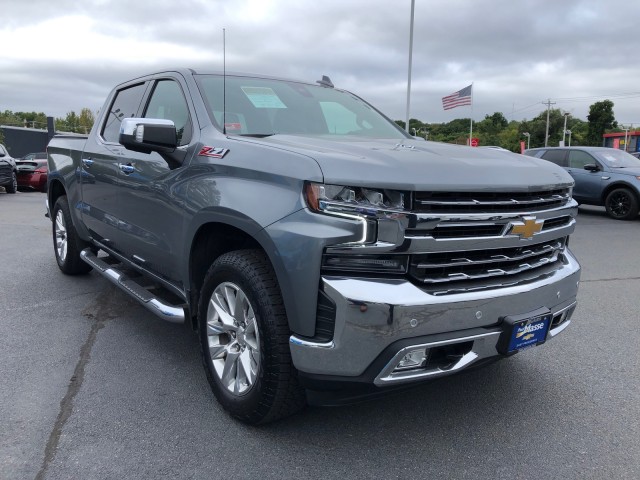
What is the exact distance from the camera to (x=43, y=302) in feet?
16.7

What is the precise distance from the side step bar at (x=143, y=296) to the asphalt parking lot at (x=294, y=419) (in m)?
0.41

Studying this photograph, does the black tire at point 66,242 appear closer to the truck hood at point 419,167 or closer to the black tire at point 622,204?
the truck hood at point 419,167

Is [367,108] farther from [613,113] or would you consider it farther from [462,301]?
[613,113]

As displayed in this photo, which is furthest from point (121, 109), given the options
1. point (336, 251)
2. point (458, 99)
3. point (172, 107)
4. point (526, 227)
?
point (458, 99)

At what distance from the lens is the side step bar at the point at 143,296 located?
340cm

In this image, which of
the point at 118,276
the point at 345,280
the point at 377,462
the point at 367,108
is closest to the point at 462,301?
the point at 345,280

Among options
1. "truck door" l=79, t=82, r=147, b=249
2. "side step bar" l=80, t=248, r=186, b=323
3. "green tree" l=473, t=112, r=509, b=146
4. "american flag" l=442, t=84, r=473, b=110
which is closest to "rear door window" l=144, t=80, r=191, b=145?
"truck door" l=79, t=82, r=147, b=249

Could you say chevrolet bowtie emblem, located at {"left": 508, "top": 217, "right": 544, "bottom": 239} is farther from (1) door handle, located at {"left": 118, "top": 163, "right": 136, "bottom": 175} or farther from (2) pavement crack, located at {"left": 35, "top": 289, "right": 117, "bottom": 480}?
(1) door handle, located at {"left": 118, "top": 163, "right": 136, "bottom": 175}

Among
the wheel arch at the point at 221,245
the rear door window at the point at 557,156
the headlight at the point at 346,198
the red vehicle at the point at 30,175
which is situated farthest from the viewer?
the red vehicle at the point at 30,175

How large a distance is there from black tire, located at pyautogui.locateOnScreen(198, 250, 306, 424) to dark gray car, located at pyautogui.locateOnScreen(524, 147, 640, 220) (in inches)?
451

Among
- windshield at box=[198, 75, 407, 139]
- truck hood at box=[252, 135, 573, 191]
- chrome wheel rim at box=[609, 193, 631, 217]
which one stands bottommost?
chrome wheel rim at box=[609, 193, 631, 217]

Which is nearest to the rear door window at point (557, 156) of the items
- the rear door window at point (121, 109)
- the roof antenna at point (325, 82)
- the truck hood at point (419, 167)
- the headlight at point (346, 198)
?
the roof antenna at point (325, 82)

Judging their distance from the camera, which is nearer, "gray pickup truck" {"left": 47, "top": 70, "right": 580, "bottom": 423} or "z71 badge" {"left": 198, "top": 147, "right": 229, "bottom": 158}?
"gray pickup truck" {"left": 47, "top": 70, "right": 580, "bottom": 423}

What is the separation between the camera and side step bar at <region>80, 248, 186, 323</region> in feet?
11.2
